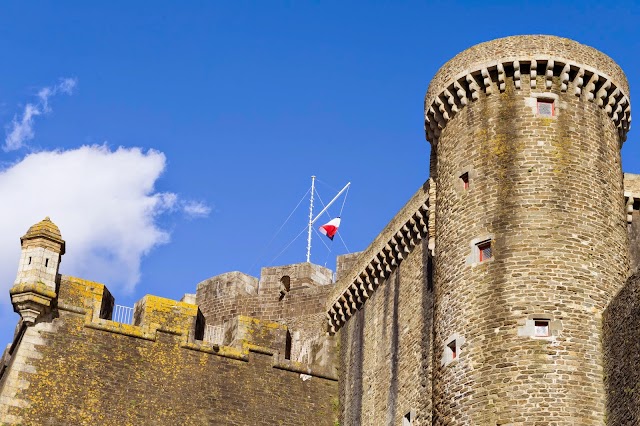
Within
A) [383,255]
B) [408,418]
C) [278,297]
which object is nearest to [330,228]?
[278,297]

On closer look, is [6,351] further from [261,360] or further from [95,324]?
[261,360]

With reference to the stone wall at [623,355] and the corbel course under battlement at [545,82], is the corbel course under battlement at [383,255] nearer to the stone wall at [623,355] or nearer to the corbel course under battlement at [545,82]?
the corbel course under battlement at [545,82]

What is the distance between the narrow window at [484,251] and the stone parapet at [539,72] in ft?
11.9

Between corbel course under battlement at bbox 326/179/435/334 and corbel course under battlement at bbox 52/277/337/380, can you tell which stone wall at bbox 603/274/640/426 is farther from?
corbel course under battlement at bbox 52/277/337/380

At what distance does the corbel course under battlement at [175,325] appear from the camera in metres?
31.2

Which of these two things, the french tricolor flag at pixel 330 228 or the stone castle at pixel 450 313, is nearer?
the stone castle at pixel 450 313

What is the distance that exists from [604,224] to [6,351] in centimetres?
1662

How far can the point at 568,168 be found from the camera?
24.8m

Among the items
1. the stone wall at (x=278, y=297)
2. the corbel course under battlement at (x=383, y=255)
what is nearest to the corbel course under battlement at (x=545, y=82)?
the corbel course under battlement at (x=383, y=255)

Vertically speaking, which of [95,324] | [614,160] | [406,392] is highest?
[614,160]

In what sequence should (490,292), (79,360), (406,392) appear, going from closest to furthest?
(490,292) → (406,392) → (79,360)

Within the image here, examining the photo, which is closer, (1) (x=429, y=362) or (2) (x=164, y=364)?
(1) (x=429, y=362)

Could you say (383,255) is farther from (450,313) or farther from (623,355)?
(623,355)

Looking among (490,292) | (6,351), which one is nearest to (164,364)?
(6,351)
